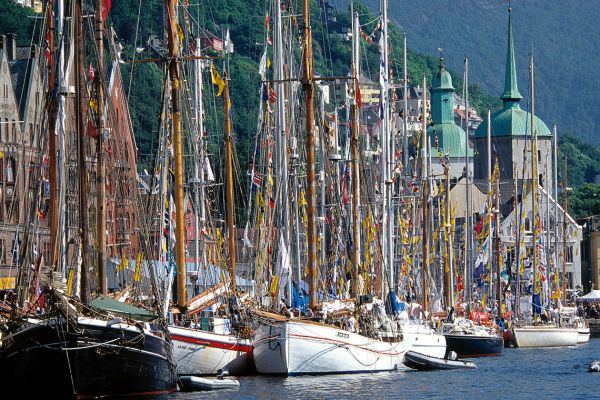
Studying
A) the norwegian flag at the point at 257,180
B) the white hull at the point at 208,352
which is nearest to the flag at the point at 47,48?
the white hull at the point at 208,352

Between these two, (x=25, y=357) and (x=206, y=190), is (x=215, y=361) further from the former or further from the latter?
(x=206, y=190)

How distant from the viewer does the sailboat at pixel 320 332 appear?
65.6 meters

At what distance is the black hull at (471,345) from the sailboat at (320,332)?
59.2 ft

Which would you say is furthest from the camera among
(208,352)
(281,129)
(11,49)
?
(11,49)

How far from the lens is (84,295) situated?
173ft

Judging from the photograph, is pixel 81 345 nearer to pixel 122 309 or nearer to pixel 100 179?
pixel 122 309

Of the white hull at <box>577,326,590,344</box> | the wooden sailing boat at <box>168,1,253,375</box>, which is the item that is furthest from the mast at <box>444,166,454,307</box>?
the wooden sailing boat at <box>168,1,253,375</box>

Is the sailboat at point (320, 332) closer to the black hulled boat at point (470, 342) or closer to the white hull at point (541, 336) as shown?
the black hulled boat at point (470, 342)

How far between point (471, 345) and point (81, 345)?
4745 cm

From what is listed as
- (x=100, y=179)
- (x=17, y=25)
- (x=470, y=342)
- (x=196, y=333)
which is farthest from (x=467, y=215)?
(x=17, y=25)

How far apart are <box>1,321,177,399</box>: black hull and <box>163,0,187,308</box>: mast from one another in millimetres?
9584

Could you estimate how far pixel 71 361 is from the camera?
51375mm

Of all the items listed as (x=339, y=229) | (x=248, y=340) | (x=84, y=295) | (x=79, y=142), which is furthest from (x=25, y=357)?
(x=339, y=229)

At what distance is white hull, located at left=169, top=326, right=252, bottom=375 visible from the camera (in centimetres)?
6394
